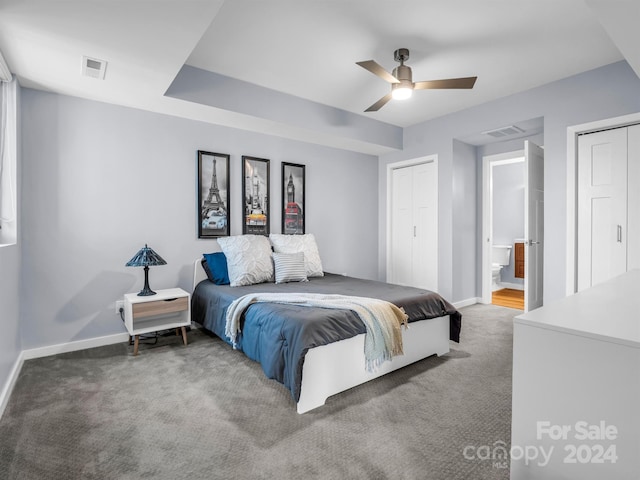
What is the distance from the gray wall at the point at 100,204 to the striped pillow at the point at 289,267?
2.48 ft

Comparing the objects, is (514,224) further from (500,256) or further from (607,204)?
(607,204)

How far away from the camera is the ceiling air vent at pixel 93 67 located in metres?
2.49

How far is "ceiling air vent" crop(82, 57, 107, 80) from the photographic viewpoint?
2.49 meters

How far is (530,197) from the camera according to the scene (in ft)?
12.2

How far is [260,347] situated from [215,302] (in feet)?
3.26

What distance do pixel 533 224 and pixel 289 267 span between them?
110 inches

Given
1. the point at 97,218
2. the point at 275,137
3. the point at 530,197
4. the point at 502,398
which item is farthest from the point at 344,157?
the point at 502,398

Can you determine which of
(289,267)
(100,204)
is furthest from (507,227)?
(100,204)

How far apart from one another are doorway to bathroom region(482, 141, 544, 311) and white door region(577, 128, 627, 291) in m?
0.43

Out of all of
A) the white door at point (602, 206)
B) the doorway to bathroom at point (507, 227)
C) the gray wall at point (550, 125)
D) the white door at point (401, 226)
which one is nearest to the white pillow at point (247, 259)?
the white door at point (401, 226)

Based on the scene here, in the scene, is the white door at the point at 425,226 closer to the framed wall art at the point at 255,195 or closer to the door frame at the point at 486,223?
the door frame at the point at 486,223

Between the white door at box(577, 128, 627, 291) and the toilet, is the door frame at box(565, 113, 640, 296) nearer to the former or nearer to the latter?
the white door at box(577, 128, 627, 291)

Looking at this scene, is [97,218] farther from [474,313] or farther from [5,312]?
[474,313]

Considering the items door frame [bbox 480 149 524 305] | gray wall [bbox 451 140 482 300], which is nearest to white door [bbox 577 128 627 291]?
gray wall [bbox 451 140 482 300]
